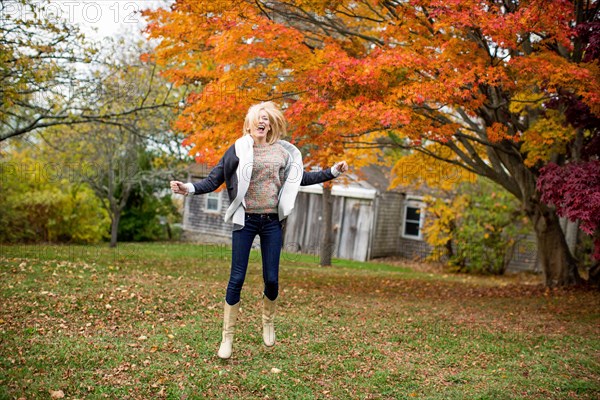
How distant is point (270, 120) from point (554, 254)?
9.25 meters

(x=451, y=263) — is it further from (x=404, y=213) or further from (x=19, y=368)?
(x=19, y=368)

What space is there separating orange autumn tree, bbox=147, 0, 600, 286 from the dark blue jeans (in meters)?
3.47

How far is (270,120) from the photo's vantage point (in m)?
4.76

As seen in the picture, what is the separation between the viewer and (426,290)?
1134 centimetres

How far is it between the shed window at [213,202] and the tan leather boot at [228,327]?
1991cm

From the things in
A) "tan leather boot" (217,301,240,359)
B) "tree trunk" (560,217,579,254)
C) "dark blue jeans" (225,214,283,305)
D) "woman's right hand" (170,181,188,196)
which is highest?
"tree trunk" (560,217,579,254)

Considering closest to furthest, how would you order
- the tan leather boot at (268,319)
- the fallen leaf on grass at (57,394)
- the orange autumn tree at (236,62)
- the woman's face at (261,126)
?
1. the fallen leaf on grass at (57,394)
2. the woman's face at (261,126)
3. the tan leather boot at (268,319)
4. the orange autumn tree at (236,62)

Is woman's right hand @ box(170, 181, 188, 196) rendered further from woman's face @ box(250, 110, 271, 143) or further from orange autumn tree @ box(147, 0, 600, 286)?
orange autumn tree @ box(147, 0, 600, 286)

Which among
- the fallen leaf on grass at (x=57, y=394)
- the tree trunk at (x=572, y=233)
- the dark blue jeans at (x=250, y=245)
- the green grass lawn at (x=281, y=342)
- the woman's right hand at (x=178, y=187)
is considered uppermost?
the tree trunk at (x=572, y=233)

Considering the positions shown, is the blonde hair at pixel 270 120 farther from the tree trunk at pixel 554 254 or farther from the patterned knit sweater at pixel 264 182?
the tree trunk at pixel 554 254

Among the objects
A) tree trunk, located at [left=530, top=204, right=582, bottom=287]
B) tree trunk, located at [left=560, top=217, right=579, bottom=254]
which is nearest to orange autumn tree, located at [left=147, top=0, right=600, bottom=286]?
tree trunk, located at [left=530, top=204, right=582, bottom=287]

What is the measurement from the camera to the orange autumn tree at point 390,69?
25.4 ft

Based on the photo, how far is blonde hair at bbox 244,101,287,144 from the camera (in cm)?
474

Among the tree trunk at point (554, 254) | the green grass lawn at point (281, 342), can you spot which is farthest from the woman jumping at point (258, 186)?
the tree trunk at point (554, 254)
